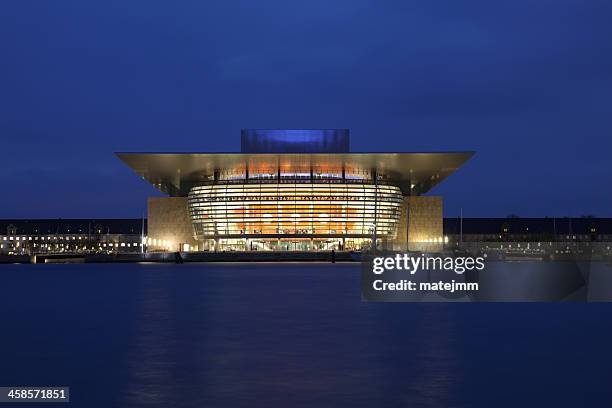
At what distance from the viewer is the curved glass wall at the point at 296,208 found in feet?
302

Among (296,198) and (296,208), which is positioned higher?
(296,198)

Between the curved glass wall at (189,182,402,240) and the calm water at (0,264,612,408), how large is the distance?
68.5 metres

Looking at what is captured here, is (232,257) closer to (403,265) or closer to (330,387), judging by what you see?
(403,265)

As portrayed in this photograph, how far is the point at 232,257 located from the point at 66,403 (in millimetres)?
73203

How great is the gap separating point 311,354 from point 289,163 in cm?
7455

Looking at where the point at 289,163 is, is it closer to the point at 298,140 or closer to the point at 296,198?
the point at 296,198

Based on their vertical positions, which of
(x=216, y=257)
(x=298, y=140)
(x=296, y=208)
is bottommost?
(x=216, y=257)

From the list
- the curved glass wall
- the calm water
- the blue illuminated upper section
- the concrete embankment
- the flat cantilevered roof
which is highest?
the blue illuminated upper section

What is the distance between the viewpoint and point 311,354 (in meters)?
13.0

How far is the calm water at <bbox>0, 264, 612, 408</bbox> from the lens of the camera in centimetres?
966

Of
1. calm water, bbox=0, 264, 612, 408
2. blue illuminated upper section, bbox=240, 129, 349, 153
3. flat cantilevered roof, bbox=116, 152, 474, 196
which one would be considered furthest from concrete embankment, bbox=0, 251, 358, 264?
calm water, bbox=0, 264, 612, 408

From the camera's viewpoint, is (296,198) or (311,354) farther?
(296,198)

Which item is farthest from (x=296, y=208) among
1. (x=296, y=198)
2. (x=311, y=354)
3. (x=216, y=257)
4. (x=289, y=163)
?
(x=311, y=354)

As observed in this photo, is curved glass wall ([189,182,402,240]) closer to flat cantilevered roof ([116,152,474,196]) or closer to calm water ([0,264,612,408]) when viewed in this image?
flat cantilevered roof ([116,152,474,196])
